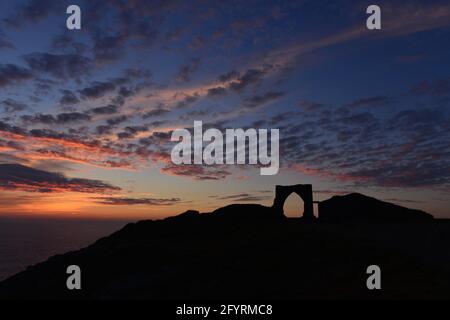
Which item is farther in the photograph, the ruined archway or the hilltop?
the ruined archway

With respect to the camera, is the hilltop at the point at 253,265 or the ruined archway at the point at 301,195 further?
the ruined archway at the point at 301,195

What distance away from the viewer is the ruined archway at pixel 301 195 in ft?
126

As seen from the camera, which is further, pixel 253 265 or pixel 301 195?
pixel 301 195

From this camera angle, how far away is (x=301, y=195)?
38969mm

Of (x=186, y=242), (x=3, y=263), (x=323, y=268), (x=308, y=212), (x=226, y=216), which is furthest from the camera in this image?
(x=3, y=263)

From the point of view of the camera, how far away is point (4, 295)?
2695 centimetres

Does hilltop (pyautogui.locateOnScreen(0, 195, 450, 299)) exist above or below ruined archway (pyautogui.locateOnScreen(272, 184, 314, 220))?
below

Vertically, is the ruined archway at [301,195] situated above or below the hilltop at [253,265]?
above

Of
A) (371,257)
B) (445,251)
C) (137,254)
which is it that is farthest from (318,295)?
(137,254)

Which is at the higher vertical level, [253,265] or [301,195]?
[301,195]

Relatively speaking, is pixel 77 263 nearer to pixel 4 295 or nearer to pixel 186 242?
pixel 4 295

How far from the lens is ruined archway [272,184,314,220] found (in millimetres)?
38531
